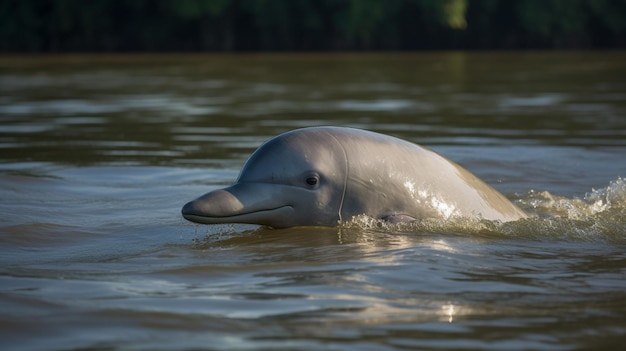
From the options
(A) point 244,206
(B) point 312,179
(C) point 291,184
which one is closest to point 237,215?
Answer: (A) point 244,206

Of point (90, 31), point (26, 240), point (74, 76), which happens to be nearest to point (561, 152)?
point (26, 240)

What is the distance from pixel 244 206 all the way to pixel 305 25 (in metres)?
62.8

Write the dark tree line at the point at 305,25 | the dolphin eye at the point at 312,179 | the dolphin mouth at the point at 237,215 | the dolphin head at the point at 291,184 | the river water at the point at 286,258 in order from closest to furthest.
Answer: the river water at the point at 286,258
the dolphin mouth at the point at 237,215
the dolphin head at the point at 291,184
the dolphin eye at the point at 312,179
the dark tree line at the point at 305,25

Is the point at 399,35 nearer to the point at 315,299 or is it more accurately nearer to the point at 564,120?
the point at 564,120

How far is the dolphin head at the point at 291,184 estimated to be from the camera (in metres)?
6.60

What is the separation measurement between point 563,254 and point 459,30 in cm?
6527

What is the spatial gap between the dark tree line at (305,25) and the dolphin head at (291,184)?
182 ft

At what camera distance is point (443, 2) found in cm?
6228

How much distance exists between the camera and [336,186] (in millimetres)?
6832

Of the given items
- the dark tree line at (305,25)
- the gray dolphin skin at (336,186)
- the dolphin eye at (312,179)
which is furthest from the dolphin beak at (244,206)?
the dark tree line at (305,25)

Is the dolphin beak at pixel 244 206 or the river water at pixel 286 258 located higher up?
the dolphin beak at pixel 244 206

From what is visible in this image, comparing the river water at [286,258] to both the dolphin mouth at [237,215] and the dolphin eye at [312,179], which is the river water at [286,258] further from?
the dolphin eye at [312,179]

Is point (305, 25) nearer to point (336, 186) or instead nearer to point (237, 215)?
point (336, 186)

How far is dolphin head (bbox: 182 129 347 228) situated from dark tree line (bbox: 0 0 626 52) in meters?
55.6
